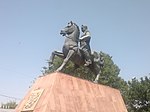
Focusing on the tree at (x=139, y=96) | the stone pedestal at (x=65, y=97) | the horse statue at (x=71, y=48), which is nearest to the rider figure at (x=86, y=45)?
the horse statue at (x=71, y=48)

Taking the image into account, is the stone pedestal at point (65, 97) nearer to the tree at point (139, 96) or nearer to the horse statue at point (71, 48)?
the horse statue at point (71, 48)

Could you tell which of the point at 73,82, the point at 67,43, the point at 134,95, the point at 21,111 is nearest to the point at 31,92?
the point at 21,111

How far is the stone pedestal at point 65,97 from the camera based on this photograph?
1194 centimetres

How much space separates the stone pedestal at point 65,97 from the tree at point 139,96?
13174 millimetres

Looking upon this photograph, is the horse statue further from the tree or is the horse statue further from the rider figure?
the tree

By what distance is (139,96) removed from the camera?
2784 cm

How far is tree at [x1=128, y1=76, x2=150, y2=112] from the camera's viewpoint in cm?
2744

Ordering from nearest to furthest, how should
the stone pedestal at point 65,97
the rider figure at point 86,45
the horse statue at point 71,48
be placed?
the stone pedestal at point 65,97 → the horse statue at point 71,48 → the rider figure at point 86,45

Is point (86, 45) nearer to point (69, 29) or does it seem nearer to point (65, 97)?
point (69, 29)

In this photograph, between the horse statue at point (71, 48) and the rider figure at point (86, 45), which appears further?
the rider figure at point (86, 45)

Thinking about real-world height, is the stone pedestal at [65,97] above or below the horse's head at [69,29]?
below

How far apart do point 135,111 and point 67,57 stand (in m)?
16.1

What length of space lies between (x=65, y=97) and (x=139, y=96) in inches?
658

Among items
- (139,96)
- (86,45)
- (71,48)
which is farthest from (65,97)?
(139,96)
